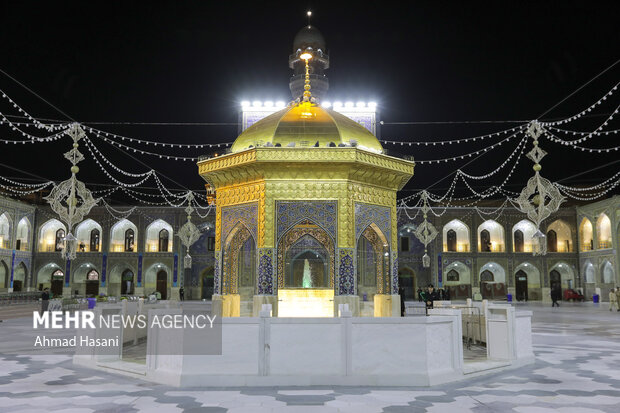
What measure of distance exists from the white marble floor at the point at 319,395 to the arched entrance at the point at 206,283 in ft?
87.9

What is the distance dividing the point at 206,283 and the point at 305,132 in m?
26.9

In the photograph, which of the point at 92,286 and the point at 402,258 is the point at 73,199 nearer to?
the point at 92,286

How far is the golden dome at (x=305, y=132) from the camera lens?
970 cm

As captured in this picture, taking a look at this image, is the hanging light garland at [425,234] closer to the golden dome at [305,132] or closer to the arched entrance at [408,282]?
the arched entrance at [408,282]

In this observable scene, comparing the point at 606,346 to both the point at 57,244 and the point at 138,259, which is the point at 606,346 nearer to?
the point at 138,259

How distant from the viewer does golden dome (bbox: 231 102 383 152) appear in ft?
31.8

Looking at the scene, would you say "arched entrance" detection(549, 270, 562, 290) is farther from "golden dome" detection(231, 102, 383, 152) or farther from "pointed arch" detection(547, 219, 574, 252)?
"golden dome" detection(231, 102, 383, 152)

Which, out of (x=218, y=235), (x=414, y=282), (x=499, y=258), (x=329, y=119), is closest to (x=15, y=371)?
(x=218, y=235)

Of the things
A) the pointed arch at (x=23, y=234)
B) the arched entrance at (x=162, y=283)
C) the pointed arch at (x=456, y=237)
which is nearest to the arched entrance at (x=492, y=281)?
the pointed arch at (x=456, y=237)

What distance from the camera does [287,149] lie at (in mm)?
9148

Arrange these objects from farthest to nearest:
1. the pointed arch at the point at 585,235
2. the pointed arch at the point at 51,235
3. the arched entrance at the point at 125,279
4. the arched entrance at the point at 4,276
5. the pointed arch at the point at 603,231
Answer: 1. the arched entrance at the point at 125,279
2. the pointed arch at the point at 51,235
3. the pointed arch at the point at 585,235
4. the arched entrance at the point at 4,276
5. the pointed arch at the point at 603,231

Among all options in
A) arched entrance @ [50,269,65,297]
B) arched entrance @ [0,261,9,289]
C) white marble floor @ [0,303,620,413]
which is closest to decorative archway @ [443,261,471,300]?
arched entrance @ [50,269,65,297]

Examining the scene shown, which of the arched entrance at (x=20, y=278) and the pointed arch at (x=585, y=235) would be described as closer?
the pointed arch at (x=585, y=235)

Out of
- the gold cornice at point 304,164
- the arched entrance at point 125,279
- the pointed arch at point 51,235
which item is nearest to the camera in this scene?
the gold cornice at point 304,164
